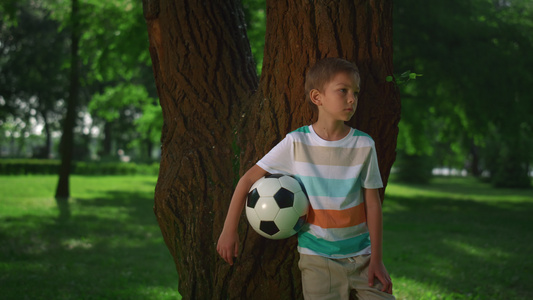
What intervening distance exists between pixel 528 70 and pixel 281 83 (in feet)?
39.8

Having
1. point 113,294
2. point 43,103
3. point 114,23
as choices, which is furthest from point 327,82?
point 43,103

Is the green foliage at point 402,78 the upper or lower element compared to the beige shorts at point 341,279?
upper

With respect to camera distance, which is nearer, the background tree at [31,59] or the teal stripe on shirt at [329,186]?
the teal stripe on shirt at [329,186]

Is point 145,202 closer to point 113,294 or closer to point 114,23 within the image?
point 114,23

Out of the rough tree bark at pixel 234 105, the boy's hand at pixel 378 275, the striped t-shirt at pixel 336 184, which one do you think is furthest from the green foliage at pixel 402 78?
the boy's hand at pixel 378 275

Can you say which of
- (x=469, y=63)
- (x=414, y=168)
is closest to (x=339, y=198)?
(x=469, y=63)

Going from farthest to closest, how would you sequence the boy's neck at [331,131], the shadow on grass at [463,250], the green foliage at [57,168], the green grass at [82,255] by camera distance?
the green foliage at [57,168], the shadow on grass at [463,250], the green grass at [82,255], the boy's neck at [331,131]

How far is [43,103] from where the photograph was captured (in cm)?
3934

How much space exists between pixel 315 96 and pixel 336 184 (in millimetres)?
507

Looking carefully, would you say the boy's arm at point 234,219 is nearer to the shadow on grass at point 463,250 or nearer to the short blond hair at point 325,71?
the short blond hair at point 325,71

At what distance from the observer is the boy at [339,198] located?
2.43 meters

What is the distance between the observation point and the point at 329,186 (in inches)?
97.0

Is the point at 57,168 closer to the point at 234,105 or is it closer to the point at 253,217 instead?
the point at 234,105

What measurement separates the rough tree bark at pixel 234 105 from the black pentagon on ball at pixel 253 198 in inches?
16.4
